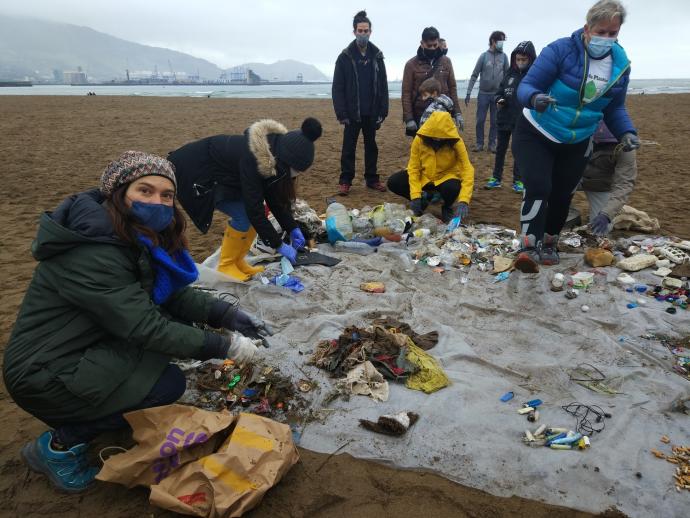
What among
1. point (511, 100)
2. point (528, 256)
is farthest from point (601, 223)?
point (511, 100)

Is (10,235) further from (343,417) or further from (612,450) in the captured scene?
(612,450)

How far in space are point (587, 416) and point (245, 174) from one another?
266 cm

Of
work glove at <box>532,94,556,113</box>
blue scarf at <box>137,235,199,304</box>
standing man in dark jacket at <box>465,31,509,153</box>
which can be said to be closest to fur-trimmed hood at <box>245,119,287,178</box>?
blue scarf at <box>137,235,199,304</box>

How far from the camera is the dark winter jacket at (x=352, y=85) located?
5621 mm

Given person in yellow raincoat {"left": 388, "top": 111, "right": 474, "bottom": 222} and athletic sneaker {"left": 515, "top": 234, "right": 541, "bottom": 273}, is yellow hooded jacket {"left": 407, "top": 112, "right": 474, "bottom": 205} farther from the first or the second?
athletic sneaker {"left": 515, "top": 234, "right": 541, "bottom": 273}

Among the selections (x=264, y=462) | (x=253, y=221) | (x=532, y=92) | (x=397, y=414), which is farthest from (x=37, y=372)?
(x=532, y=92)

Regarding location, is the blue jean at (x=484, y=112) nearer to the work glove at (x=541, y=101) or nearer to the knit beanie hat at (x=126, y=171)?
the work glove at (x=541, y=101)

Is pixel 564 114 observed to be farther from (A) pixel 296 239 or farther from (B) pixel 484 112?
(B) pixel 484 112

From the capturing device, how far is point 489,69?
25.4 ft

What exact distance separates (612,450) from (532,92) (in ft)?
7.95

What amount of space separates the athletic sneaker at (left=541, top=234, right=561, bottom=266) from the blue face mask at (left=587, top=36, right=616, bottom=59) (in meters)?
1.49

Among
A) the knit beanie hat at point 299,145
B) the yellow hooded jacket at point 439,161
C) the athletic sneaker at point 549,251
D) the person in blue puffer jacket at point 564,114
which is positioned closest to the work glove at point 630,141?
the person in blue puffer jacket at point 564,114

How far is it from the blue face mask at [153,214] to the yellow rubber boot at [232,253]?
1679mm

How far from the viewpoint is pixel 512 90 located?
5562mm
